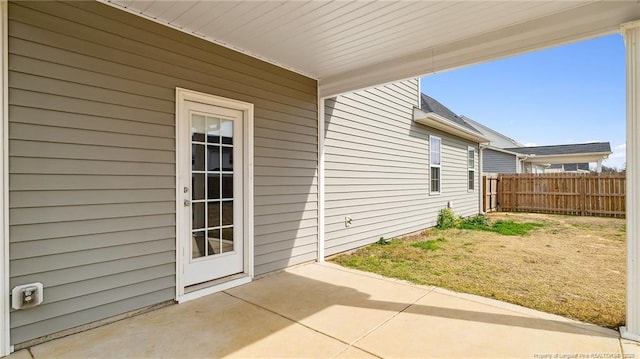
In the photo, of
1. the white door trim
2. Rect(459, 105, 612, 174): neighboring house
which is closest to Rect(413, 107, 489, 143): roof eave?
Rect(459, 105, 612, 174): neighboring house

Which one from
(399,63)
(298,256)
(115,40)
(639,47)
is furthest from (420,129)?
(115,40)

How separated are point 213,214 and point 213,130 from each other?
0.92m

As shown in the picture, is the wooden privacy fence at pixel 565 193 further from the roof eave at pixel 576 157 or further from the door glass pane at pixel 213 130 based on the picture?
the door glass pane at pixel 213 130

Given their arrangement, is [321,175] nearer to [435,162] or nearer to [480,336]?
[480,336]

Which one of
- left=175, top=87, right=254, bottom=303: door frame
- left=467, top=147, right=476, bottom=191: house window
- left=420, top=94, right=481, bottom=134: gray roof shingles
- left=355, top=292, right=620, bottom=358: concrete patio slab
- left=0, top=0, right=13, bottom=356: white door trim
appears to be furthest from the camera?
left=467, top=147, right=476, bottom=191: house window

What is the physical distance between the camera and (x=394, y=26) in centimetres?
294

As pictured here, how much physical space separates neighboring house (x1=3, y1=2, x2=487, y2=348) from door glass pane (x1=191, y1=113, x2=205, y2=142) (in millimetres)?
12

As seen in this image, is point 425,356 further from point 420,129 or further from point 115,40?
point 420,129

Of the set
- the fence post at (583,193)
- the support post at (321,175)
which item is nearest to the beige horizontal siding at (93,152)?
the support post at (321,175)

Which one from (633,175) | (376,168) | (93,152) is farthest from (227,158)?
(633,175)

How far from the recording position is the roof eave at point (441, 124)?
7.04 metres

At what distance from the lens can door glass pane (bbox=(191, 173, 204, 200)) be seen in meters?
3.30

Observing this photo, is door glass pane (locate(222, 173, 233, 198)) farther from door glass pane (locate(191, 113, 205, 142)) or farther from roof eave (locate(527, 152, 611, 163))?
roof eave (locate(527, 152, 611, 163))

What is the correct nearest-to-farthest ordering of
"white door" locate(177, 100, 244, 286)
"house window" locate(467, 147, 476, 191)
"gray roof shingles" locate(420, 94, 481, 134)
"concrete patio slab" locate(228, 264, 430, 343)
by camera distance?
"concrete patio slab" locate(228, 264, 430, 343)
"white door" locate(177, 100, 244, 286)
"gray roof shingles" locate(420, 94, 481, 134)
"house window" locate(467, 147, 476, 191)
